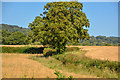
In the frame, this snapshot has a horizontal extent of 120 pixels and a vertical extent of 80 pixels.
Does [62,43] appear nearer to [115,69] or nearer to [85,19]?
[85,19]

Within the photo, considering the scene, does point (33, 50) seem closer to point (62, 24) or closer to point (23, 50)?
point (23, 50)

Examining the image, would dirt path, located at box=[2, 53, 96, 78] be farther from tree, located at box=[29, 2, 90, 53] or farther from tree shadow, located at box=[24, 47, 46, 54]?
tree shadow, located at box=[24, 47, 46, 54]

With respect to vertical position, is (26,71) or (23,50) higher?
(26,71)

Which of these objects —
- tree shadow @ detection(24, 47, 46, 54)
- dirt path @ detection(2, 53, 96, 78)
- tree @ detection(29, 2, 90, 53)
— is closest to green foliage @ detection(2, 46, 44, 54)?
tree shadow @ detection(24, 47, 46, 54)

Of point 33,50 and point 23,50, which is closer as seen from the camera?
point 33,50

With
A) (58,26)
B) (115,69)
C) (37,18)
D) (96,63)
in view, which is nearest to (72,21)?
(58,26)

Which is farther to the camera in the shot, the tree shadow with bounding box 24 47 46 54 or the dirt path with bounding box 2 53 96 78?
the tree shadow with bounding box 24 47 46 54

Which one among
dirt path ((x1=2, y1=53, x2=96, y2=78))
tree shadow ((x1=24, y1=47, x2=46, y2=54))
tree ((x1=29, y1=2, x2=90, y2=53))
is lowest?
tree shadow ((x1=24, y1=47, x2=46, y2=54))

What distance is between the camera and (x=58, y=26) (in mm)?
32281

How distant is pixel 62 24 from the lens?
32.6 meters

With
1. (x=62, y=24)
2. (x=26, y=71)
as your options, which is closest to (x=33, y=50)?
(x=62, y=24)

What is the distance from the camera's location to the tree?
32406 mm

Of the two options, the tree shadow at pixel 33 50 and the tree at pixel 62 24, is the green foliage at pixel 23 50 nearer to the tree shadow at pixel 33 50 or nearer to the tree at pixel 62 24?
the tree shadow at pixel 33 50

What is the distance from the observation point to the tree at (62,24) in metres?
32.4
